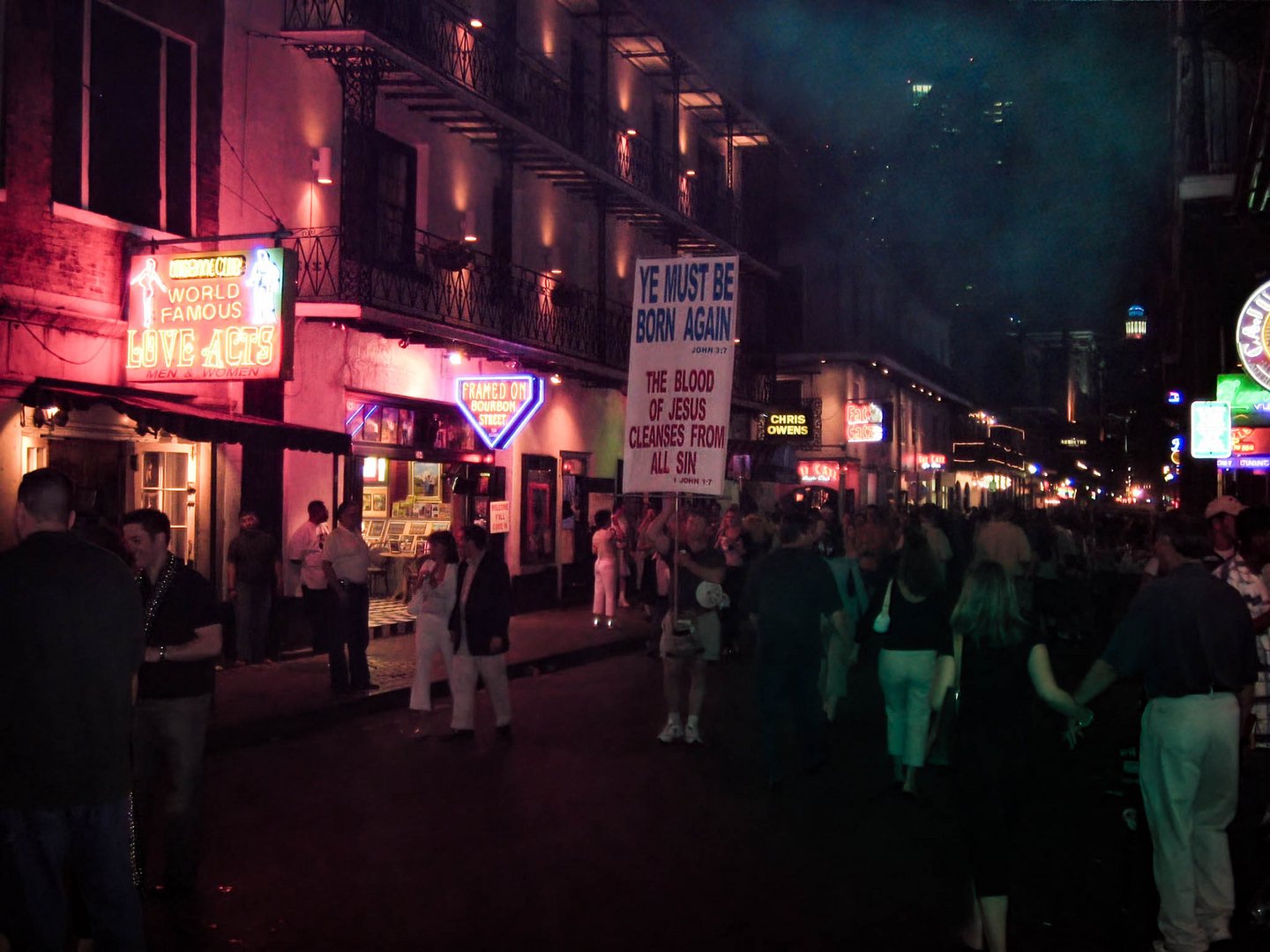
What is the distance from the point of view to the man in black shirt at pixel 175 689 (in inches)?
256

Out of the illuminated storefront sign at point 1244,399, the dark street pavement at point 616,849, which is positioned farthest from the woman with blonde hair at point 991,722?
the illuminated storefront sign at point 1244,399

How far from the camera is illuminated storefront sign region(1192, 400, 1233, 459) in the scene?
1621 centimetres

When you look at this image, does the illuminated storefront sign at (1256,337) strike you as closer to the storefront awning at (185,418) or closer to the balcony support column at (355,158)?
the storefront awning at (185,418)

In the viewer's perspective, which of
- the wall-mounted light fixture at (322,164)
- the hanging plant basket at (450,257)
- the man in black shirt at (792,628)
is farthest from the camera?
the hanging plant basket at (450,257)

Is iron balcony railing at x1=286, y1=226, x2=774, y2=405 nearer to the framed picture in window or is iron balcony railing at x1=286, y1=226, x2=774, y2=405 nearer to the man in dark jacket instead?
the framed picture in window

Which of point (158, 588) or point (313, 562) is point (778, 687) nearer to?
point (158, 588)

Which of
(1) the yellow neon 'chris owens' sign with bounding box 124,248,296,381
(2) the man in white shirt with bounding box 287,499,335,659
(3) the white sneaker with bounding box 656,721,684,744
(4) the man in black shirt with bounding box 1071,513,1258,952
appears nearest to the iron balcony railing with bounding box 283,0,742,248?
(1) the yellow neon 'chris owens' sign with bounding box 124,248,296,381

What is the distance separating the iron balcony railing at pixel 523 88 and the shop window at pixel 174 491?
5.60 metres

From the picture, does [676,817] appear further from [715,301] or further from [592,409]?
[592,409]

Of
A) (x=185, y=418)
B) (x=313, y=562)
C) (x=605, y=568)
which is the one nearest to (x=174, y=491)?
(x=313, y=562)

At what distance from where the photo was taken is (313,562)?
614 inches

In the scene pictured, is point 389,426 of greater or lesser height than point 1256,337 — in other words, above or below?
below

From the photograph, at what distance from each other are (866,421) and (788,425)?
14.2 ft

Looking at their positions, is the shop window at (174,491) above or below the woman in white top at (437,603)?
above
